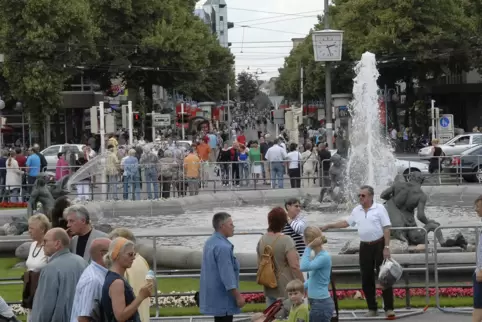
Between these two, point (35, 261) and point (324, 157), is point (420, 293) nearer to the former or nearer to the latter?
point (35, 261)

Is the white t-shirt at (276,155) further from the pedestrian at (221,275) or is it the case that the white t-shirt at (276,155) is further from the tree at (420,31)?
the tree at (420,31)

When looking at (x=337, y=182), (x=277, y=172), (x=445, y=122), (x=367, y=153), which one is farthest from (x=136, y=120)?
(x=337, y=182)

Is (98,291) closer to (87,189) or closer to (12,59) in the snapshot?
(87,189)

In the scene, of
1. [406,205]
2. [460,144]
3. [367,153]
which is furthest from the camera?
[460,144]

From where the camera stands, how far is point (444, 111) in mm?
83750

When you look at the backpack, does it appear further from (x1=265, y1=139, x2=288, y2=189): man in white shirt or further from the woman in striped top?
(x1=265, y1=139, x2=288, y2=189): man in white shirt

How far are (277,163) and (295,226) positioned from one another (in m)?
21.5

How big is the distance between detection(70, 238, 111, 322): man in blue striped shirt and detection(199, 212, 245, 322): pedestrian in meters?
1.78

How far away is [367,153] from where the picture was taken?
98.0 ft

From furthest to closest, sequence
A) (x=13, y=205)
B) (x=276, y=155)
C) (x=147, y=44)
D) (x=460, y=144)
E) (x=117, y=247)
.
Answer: (x=147, y=44) < (x=460, y=144) < (x=276, y=155) < (x=13, y=205) < (x=117, y=247)

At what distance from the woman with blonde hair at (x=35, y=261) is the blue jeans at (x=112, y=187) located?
18774 mm

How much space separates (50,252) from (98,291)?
887 millimetres

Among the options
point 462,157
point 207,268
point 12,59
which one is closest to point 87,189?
point 462,157

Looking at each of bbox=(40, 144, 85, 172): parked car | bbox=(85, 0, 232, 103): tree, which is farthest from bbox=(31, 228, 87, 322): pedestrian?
bbox=(85, 0, 232, 103): tree
